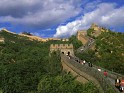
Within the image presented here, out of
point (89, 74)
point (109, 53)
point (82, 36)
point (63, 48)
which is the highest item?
point (82, 36)

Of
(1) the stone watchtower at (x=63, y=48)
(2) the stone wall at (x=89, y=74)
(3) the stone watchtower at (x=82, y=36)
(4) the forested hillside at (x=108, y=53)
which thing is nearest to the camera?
(2) the stone wall at (x=89, y=74)

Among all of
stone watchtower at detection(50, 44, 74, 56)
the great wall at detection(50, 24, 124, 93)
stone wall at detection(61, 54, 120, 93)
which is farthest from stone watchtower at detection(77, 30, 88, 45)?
stone wall at detection(61, 54, 120, 93)

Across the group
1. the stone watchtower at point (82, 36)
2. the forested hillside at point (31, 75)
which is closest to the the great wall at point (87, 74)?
the forested hillside at point (31, 75)

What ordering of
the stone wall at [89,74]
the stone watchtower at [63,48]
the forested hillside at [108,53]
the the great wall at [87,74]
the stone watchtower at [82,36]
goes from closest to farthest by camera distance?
the stone wall at [89,74]
the the great wall at [87,74]
the forested hillside at [108,53]
the stone watchtower at [63,48]
the stone watchtower at [82,36]

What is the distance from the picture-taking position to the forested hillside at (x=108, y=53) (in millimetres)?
75750

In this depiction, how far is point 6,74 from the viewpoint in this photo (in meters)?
79.6

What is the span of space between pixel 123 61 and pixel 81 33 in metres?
49.0

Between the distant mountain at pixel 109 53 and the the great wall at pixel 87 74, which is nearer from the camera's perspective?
the the great wall at pixel 87 74

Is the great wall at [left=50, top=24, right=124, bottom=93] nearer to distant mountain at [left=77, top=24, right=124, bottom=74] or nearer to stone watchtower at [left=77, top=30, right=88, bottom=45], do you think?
distant mountain at [left=77, top=24, right=124, bottom=74]

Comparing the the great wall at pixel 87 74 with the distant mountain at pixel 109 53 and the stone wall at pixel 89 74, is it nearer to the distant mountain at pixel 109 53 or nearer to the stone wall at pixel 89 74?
the stone wall at pixel 89 74

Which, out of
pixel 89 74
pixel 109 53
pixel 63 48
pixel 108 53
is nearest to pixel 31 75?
pixel 63 48

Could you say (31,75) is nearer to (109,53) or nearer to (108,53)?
(108,53)

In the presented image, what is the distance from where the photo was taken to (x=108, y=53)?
84.4 meters

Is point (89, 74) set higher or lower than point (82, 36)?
lower
